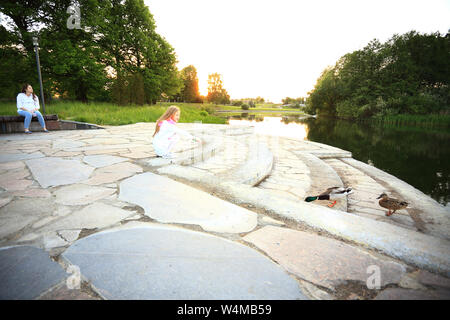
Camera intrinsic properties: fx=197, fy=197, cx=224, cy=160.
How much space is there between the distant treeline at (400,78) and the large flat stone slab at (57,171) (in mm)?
30957

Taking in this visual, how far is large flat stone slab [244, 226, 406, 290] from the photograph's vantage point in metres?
0.96

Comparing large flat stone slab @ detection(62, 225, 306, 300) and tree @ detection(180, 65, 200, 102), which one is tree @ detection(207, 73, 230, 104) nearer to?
tree @ detection(180, 65, 200, 102)

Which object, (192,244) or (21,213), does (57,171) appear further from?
(192,244)

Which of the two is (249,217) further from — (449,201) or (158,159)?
(449,201)

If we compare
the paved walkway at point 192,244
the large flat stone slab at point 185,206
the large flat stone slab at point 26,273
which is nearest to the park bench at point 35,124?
the paved walkway at point 192,244

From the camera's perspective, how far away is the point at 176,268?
3.16ft

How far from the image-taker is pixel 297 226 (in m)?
1.45

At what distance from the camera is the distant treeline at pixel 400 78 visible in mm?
24189

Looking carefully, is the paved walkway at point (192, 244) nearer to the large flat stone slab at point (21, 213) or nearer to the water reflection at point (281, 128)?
the large flat stone slab at point (21, 213)

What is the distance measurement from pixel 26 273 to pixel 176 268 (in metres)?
0.67

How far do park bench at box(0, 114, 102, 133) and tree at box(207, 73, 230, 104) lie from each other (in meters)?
59.3

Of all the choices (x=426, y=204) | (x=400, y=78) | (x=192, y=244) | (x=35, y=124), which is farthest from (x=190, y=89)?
(x=192, y=244)
